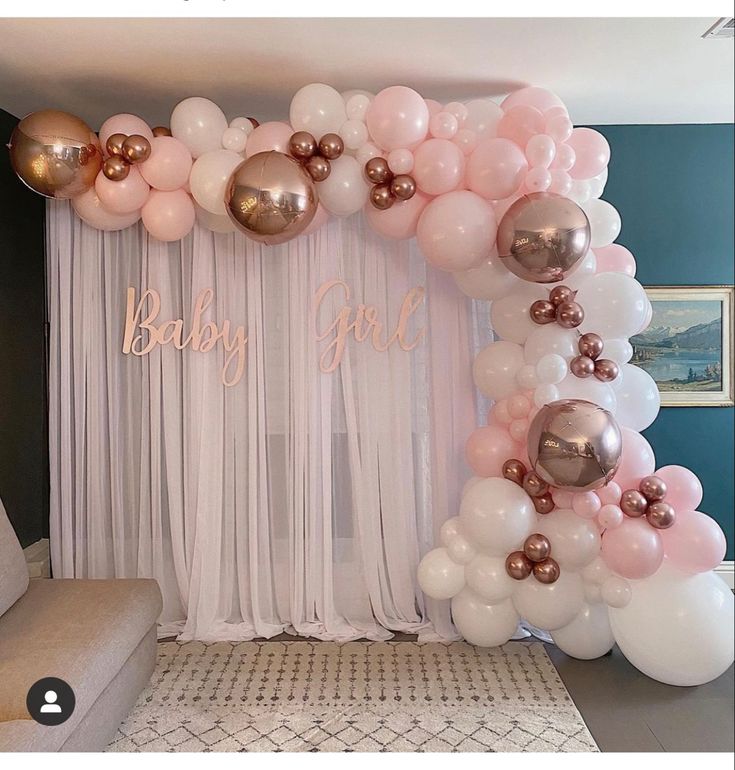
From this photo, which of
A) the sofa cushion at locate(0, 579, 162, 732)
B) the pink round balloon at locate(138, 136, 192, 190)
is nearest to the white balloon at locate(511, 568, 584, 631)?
the sofa cushion at locate(0, 579, 162, 732)

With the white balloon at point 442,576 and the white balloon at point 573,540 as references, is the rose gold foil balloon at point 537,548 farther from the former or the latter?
the white balloon at point 442,576

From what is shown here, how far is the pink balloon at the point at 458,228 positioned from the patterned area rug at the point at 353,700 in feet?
4.26

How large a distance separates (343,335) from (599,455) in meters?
1.02

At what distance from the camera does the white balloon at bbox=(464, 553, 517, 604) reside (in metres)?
2.56

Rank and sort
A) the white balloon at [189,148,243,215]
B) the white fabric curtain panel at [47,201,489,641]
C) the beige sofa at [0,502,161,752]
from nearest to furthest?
the beige sofa at [0,502,161,752], the white balloon at [189,148,243,215], the white fabric curtain panel at [47,201,489,641]

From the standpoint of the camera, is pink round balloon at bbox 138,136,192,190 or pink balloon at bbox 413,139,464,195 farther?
pink round balloon at bbox 138,136,192,190

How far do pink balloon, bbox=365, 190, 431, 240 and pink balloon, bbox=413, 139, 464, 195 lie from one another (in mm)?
67

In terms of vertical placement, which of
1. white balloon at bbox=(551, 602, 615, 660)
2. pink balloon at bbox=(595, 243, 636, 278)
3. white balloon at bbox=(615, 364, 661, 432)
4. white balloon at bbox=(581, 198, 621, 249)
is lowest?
white balloon at bbox=(551, 602, 615, 660)

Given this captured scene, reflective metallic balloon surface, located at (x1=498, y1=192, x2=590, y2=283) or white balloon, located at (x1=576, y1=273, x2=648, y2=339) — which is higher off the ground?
reflective metallic balloon surface, located at (x1=498, y1=192, x2=590, y2=283)

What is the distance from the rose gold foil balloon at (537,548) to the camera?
2.50m

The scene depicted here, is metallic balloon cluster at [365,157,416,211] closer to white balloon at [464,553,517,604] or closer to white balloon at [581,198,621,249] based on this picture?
white balloon at [581,198,621,249]

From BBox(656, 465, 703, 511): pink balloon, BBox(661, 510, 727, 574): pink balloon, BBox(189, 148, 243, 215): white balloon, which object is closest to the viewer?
BBox(661, 510, 727, 574): pink balloon

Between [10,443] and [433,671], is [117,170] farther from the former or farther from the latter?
[433,671]
